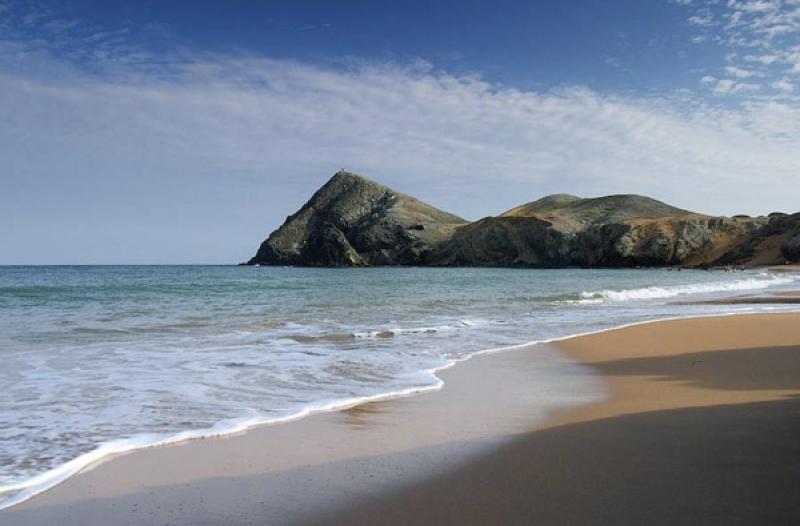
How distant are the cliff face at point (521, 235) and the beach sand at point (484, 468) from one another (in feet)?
267

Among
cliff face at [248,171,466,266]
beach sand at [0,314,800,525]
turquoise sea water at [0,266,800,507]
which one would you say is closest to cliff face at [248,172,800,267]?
cliff face at [248,171,466,266]

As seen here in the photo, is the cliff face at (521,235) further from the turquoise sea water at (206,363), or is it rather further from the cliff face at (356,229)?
the turquoise sea water at (206,363)

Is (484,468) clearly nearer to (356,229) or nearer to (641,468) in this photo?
(641,468)

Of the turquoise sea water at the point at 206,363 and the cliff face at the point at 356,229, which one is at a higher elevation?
the cliff face at the point at 356,229

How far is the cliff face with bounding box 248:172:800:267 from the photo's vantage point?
89.2 m

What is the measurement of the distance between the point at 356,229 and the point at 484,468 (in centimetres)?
13771

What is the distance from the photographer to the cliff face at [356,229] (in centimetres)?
12812

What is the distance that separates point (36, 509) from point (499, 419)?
384 centimetres

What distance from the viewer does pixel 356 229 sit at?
14125 cm

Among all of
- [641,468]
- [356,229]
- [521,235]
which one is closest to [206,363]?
[641,468]

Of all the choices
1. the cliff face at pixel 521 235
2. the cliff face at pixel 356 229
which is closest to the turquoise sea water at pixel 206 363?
the cliff face at pixel 521 235

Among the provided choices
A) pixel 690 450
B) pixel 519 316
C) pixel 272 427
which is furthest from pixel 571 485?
pixel 519 316

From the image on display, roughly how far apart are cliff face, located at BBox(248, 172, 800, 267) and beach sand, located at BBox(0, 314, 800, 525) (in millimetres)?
81440

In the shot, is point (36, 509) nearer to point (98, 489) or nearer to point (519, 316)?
point (98, 489)
